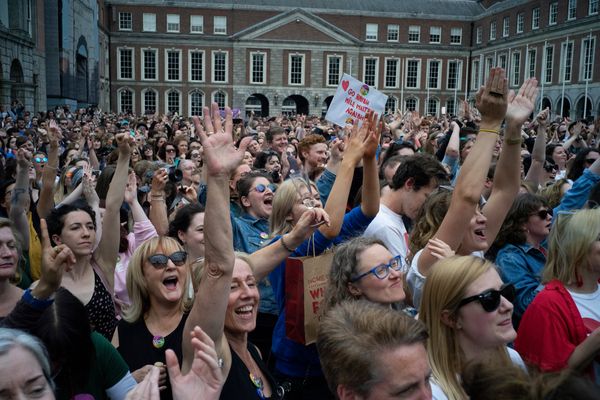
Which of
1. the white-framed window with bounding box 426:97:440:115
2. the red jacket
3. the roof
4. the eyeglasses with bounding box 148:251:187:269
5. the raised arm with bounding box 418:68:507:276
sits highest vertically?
the roof

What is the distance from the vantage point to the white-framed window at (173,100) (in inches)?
2190

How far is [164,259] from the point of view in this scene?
10.8 feet

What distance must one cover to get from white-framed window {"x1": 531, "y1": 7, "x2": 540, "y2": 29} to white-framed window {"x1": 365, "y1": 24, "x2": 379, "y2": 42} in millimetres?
15635

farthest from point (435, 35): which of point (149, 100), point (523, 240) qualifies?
point (523, 240)

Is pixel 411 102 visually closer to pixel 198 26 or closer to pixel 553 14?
pixel 553 14

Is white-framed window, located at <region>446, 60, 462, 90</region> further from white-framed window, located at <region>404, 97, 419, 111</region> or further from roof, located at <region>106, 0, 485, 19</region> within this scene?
roof, located at <region>106, 0, 485, 19</region>

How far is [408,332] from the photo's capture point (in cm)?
214

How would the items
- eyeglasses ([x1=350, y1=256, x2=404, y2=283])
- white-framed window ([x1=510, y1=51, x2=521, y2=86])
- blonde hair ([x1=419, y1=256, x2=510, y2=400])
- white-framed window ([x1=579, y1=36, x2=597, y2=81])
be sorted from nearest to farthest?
blonde hair ([x1=419, y1=256, x2=510, y2=400]) → eyeglasses ([x1=350, y1=256, x2=404, y2=283]) → white-framed window ([x1=579, y1=36, x2=597, y2=81]) → white-framed window ([x1=510, y1=51, x2=521, y2=86])

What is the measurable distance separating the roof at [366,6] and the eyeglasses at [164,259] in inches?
2142

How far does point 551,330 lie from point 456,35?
5891cm

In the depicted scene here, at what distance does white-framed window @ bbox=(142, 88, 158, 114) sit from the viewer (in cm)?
5541

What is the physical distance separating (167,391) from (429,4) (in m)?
61.1

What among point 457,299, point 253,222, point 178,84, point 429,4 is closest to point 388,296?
point 457,299

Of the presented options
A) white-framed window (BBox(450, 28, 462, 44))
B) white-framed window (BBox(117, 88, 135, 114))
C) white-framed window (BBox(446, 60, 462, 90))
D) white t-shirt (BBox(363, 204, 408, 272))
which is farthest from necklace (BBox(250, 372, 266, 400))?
white-framed window (BBox(450, 28, 462, 44))
